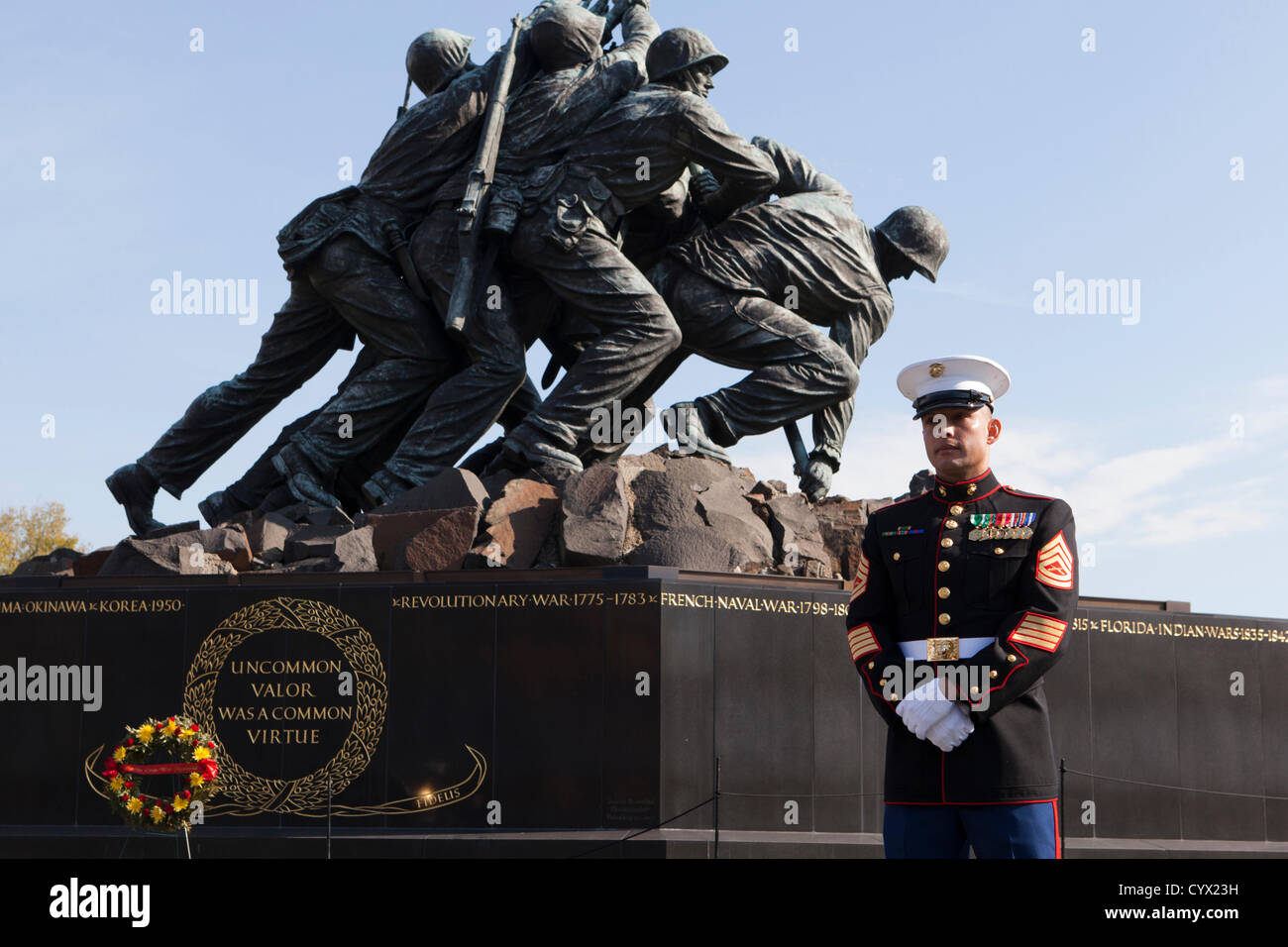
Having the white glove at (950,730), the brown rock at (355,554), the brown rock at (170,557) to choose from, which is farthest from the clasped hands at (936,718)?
the brown rock at (170,557)

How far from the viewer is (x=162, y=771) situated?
8914 millimetres

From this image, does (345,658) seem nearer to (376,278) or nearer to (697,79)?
(376,278)

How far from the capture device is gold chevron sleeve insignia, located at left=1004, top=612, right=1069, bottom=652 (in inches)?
182

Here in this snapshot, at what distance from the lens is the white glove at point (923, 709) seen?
4.54 meters

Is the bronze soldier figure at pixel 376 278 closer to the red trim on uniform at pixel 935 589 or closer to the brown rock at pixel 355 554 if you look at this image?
the brown rock at pixel 355 554

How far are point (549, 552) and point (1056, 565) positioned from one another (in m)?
6.32

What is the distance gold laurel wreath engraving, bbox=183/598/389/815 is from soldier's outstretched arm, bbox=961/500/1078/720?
19.3 feet

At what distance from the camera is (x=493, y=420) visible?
12.4 metres

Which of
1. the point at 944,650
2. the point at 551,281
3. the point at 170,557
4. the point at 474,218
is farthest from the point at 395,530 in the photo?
the point at 944,650

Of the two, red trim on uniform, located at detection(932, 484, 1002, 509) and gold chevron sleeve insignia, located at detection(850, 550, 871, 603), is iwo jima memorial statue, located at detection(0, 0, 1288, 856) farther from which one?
red trim on uniform, located at detection(932, 484, 1002, 509)
